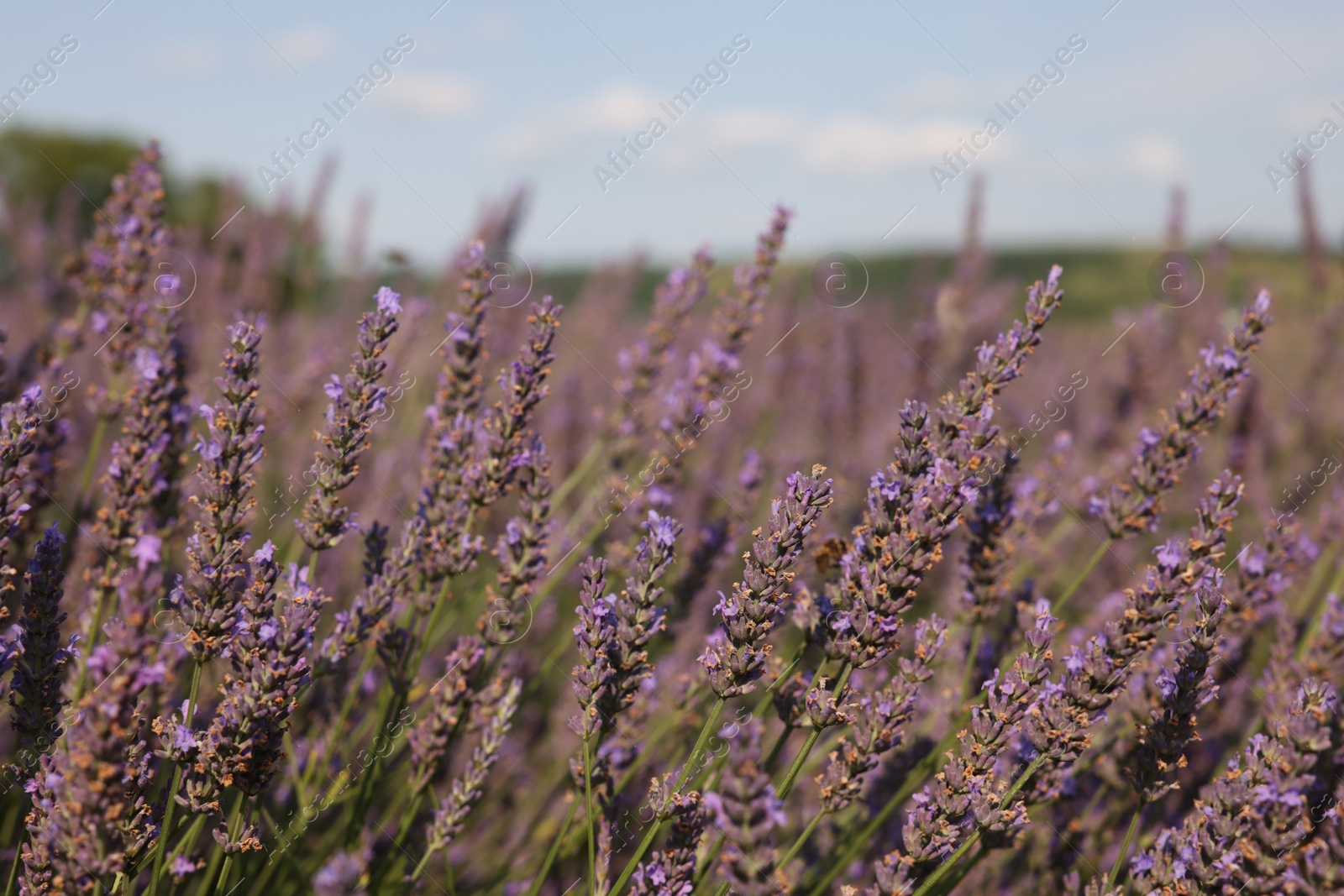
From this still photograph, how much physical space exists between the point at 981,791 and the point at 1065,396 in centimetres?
458

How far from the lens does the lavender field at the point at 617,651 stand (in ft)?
5.66

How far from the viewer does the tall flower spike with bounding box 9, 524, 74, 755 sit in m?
1.71

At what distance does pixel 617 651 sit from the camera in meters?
1.91

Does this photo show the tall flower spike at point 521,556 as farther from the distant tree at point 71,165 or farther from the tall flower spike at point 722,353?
the distant tree at point 71,165

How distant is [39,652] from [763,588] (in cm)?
148

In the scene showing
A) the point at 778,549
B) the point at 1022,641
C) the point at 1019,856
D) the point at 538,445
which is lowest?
the point at 1019,856

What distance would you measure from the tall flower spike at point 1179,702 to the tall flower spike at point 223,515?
2.07 metres

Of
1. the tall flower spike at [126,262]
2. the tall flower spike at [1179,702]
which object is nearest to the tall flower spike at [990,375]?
the tall flower spike at [1179,702]

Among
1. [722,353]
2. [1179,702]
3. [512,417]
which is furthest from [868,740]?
[722,353]

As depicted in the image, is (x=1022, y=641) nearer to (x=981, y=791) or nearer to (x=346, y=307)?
(x=981, y=791)

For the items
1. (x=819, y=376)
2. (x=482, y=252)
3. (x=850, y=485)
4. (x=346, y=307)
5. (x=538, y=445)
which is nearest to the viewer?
(x=538, y=445)

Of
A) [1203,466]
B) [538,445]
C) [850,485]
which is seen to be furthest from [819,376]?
[538,445]

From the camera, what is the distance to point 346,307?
8.78m

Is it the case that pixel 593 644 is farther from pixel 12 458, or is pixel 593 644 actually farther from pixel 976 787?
pixel 12 458
